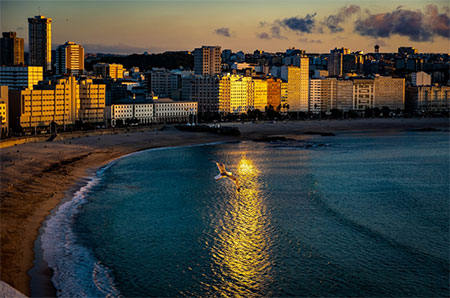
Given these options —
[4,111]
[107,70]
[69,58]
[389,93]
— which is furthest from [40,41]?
[4,111]

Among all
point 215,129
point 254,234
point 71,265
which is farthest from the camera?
point 215,129

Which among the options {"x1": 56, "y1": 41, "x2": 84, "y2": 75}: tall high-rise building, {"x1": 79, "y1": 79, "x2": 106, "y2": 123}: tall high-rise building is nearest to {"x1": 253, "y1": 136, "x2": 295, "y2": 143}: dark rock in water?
{"x1": 79, "y1": 79, "x2": 106, "y2": 123}: tall high-rise building

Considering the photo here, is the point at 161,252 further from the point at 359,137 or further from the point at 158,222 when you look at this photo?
the point at 359,137

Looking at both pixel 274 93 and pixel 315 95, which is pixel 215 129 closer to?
pixel 274 93

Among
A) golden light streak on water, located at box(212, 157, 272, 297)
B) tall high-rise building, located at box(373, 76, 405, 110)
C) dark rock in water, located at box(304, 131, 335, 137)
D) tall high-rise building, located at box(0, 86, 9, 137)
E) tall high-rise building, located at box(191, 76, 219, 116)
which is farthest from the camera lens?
tall high-rise building, located at box(373, 76, 405, 110)

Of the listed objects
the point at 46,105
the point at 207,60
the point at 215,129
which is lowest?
the point at 215,129

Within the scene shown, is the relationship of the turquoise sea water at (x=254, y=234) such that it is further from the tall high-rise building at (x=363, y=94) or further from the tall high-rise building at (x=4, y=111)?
the tall high-rise building at (x=363, y=94)

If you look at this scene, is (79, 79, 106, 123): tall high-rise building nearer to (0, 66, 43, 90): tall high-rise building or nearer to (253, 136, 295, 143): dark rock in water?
(0, 66, 43, 90): tall high-rise building
